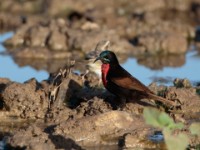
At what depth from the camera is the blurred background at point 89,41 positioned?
1541 cm

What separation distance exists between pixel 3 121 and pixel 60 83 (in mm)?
961

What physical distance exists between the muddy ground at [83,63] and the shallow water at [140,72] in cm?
28

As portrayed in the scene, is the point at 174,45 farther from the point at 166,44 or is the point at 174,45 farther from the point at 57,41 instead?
the point at 57,41

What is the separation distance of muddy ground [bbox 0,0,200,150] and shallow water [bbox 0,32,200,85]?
0.91 feet

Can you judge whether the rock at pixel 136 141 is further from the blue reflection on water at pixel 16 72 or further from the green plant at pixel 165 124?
the blue reflection on water at pixel 16 72

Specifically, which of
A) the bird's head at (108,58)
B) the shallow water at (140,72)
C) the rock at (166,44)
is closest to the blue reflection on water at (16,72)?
the shallow water at (140,72)

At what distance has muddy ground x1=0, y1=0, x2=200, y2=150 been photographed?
895 centimetres

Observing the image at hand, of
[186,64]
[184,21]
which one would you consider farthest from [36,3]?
[186,64]

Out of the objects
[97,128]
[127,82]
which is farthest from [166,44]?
[97,128]

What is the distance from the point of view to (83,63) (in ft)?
48.2

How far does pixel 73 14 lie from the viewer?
21141 mm

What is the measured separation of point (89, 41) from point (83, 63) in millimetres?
2344

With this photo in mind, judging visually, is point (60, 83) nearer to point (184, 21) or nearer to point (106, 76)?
point (106, 76)

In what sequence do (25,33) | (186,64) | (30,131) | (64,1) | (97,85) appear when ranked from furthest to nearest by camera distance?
(64,1)
(25,33)
(186,64)
(97,85)
(30,131)
